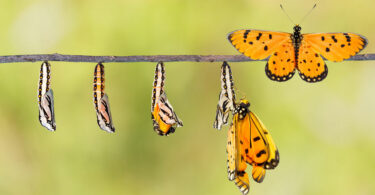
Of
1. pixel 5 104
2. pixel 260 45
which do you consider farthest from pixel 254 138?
pixel 5 104

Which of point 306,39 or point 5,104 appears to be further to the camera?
point 5,104

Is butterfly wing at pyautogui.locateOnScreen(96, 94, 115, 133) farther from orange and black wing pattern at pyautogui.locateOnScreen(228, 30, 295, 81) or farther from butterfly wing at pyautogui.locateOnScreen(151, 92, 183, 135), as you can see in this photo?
orange and black wing pattern at pyautogui.locateOnScreen(228, 30, 295, 81)

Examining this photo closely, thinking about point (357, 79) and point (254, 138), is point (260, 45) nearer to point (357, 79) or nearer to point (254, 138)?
point (254, 138)

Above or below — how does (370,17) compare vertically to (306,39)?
above

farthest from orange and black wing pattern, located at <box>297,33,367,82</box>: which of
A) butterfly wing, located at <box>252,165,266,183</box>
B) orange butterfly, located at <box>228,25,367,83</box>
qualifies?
butterfly wing, located at <box>252,165,266,183</box>

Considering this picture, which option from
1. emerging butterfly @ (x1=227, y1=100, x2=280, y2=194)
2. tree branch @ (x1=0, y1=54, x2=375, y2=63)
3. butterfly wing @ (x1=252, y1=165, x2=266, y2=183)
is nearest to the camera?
tree branch @ (x1=0, y1=54, x2=375, y2=63)

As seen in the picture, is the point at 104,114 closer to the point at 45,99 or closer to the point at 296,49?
the point at 45,99

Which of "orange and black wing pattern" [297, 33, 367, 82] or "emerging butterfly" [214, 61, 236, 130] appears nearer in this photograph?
"orange and black wing pattern" [297, 33, 367, 82]
